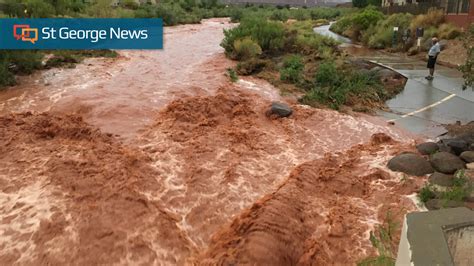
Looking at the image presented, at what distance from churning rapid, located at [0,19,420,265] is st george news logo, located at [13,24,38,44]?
3826 mm

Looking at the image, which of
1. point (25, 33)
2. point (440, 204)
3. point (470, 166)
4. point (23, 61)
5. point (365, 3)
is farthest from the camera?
point (365, 3)

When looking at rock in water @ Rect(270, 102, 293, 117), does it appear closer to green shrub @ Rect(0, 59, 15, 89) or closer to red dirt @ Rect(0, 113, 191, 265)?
red dirt @ Rect(0, 113, 191, 265)

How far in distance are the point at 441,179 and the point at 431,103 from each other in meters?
5.11

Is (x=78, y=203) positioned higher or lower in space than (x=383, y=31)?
lower

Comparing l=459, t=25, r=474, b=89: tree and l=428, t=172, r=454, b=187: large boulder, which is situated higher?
l=459, t=25, r=474, b=89: tree

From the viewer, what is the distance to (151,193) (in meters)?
6.60

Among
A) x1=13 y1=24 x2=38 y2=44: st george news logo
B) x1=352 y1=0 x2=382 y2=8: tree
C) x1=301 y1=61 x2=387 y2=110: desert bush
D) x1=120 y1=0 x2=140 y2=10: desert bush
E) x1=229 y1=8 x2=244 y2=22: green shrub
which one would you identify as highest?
x1=352 y1=0 x2=382 y2=8: tree

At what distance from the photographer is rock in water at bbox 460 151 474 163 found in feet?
23.8

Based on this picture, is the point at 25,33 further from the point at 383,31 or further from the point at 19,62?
the point at 383,31

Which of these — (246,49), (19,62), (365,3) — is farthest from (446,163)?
(365,3)

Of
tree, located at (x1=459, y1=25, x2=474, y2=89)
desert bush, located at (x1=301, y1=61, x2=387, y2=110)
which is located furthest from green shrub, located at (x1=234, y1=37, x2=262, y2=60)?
tree, located at (x1=459, y1=25, x2=474, y2=89)

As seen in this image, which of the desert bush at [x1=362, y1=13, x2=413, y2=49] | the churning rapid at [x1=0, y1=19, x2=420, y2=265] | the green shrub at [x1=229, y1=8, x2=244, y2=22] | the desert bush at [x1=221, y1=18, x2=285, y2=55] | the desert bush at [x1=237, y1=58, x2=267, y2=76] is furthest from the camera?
the green shrub at [x1=229, y1=8, x2=244, y2=22]

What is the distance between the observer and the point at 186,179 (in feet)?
23.4

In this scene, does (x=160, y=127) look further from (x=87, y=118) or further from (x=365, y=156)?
(x=365, y=156)
